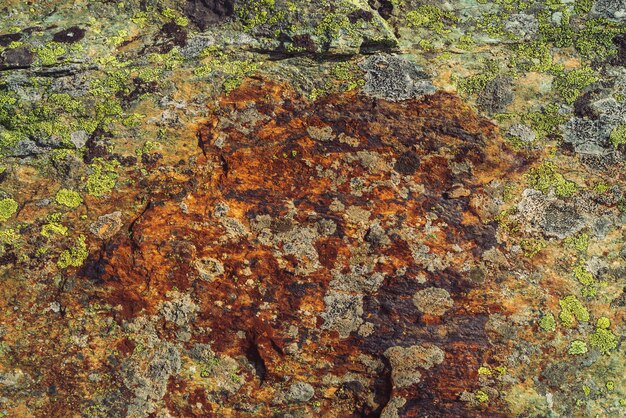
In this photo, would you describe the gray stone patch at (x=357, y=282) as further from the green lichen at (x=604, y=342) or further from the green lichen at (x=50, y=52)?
the green lichen at (x=50, y=52)

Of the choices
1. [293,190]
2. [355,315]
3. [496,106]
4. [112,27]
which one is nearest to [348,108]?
[293,190]

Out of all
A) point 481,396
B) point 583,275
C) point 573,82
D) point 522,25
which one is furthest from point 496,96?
point 481,396

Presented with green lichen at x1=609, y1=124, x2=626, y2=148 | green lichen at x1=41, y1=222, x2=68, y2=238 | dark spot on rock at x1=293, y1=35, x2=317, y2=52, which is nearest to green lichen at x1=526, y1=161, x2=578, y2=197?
green lichen at x1=609, y1=124, x2=626, y2=148

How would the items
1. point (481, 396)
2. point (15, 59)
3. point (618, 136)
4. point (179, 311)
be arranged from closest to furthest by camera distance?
point (481, 396), point (179, 311), point (618, 136), point (15, 59)

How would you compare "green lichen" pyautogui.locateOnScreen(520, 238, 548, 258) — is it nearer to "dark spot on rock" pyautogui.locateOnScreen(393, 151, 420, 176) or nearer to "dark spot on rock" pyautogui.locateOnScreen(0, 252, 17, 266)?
"dark spot on rock" pyautogui.locateOnScreen(393, 151, 420, 176)

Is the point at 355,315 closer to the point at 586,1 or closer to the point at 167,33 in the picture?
the point at 167,33

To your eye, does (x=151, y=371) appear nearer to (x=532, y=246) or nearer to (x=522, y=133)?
(x=532, y=246)
